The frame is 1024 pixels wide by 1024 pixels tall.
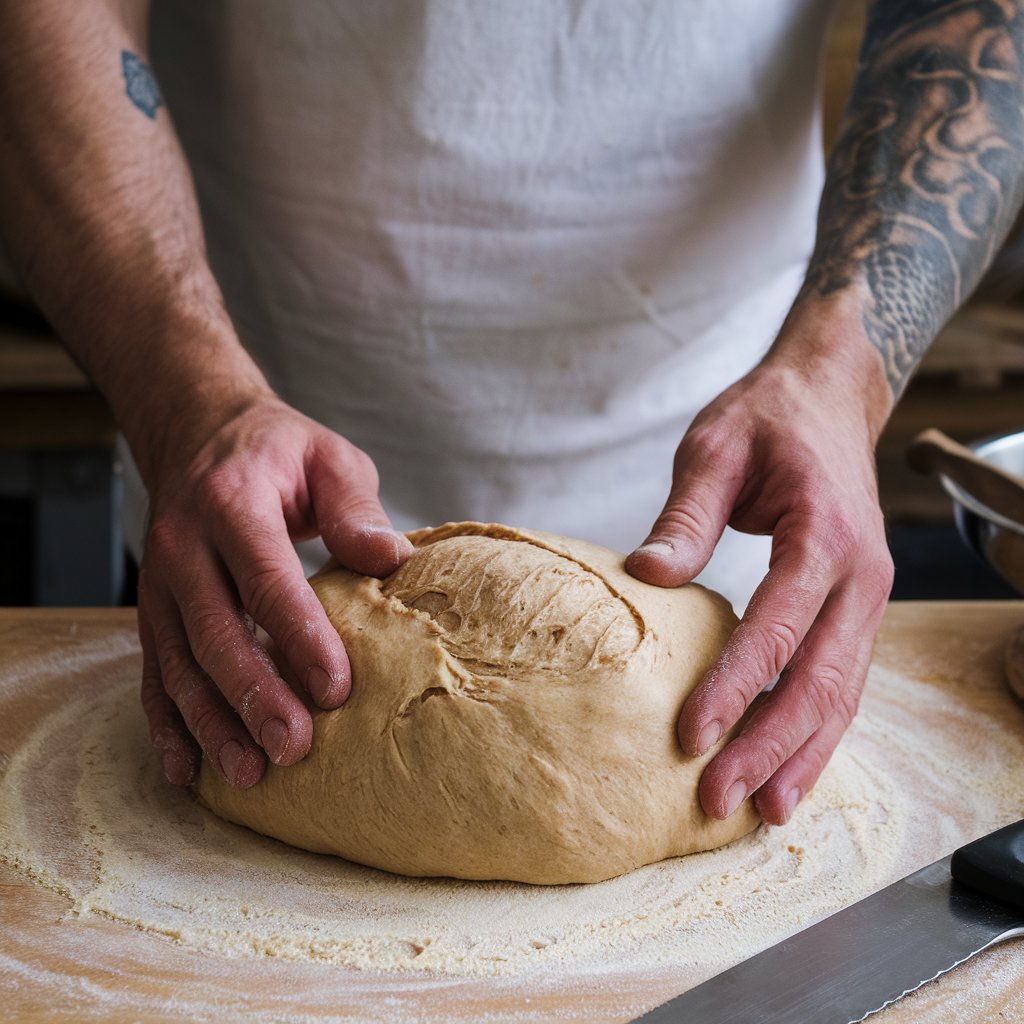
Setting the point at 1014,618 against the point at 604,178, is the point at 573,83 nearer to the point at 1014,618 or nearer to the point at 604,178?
the point at 604,178

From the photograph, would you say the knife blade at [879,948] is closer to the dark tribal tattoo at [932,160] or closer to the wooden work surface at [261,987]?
the wooden work surface at [261,987]

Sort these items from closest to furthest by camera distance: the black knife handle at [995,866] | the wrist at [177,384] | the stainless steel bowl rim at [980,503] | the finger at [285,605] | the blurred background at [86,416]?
the black knife handle at [995,866] → the finger at [285,605] → the wrist at [177,384] → the stainless steel bowl rim at [980,503] → the blurred background at [86,416]

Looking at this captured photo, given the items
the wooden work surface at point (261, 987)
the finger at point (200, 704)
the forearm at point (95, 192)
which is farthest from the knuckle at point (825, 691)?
the forearm at point (95, 192)

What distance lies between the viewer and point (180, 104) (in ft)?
6.16

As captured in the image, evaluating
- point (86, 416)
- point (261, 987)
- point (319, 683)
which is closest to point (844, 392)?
point (319, 683)

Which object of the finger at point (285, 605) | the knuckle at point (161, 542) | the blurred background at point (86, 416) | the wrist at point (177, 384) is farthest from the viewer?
the blurred background at point (86, 416)

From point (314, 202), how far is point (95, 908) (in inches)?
41.6

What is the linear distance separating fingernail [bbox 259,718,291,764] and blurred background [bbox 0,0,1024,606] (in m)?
1.81

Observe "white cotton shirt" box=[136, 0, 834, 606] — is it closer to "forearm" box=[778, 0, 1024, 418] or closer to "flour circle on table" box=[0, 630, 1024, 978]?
"forearm" box=[778, 0, 1024, 418]

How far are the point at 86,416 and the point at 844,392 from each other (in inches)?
101

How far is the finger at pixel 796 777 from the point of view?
1217 mm

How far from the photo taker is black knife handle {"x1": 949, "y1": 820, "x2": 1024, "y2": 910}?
106cm

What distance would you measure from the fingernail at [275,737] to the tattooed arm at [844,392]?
393 mm

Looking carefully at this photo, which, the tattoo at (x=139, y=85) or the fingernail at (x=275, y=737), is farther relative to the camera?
the tattoo at (x=139, y=85)
